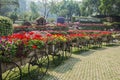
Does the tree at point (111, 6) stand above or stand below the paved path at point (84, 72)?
above

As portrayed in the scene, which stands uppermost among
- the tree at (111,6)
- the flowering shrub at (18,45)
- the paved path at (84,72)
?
the tree at (111,6)

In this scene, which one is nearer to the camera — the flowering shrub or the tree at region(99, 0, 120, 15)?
the flowering shrub

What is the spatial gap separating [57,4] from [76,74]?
81.3 metres

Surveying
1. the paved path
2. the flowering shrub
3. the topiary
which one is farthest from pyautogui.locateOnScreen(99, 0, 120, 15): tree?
the flowering shrub

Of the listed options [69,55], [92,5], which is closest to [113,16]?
[92,5]

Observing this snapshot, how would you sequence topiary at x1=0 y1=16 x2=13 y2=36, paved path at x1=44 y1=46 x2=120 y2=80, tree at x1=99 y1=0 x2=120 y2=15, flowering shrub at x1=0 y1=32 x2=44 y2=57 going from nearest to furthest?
flowering shrub at x1=0 y1=32 x2=44 y2=57 < paved path at x1=44 y1=46 x2=120 y2=80 < topiary at x1=0 y1=16 x2=13 y2=36 < tree at x1=99 y1=0 x2=120 y2=15

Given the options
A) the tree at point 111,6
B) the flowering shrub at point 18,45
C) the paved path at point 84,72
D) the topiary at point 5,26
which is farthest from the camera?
the tree at point 111,6

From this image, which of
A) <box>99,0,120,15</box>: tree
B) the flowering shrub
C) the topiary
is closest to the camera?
the flowering shrub

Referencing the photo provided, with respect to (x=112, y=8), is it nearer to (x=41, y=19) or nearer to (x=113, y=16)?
(x=113, y=16)

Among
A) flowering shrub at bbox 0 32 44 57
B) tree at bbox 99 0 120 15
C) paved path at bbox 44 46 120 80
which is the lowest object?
paved path at bbox 44 46 120 80

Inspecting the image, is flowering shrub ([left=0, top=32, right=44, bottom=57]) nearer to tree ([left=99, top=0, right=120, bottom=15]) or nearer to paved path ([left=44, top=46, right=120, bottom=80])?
paved path ([left=44, top=46, right=120, bottom=80])

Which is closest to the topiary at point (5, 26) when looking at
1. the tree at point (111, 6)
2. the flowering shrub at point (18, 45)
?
the flowering shrub at point (18, 45)

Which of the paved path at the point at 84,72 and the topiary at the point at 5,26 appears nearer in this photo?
the paved path at the point at 84,72

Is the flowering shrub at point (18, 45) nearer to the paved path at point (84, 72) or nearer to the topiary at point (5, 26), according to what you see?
the paved path at point (84, 72)
